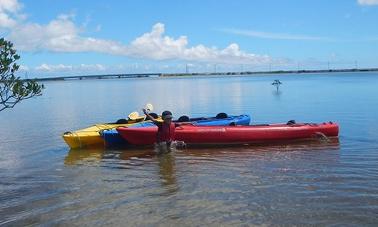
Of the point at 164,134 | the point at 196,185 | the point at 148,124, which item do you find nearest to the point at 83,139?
the point at 148,124

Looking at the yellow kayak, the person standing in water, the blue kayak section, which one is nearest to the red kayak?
the blue kayak section

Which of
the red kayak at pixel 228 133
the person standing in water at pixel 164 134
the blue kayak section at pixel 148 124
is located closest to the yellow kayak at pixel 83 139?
the blue kayak section at pixel 148 124

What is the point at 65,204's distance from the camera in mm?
8875

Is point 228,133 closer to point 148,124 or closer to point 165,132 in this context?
point 165,132

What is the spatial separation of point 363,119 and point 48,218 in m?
17.9

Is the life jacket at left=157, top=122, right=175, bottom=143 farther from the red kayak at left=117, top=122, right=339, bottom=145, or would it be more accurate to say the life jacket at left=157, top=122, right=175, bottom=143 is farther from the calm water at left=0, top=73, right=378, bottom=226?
the red kayak at left=117, top=122, right=339, bottom=145

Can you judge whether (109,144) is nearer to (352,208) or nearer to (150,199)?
(150,199)

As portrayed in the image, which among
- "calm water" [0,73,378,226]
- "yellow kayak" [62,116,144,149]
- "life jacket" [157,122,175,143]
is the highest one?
"life jacket" [157,122,175,143]

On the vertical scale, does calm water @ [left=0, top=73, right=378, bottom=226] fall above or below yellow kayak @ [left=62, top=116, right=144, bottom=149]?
below

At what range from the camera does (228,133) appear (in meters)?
15.6

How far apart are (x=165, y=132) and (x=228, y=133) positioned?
2.70 m

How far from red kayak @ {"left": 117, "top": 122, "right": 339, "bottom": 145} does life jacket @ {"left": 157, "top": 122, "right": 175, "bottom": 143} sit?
1280mm

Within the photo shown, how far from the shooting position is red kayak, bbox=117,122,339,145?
50.3 ft

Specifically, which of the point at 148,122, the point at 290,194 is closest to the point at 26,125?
the point at 148,122
